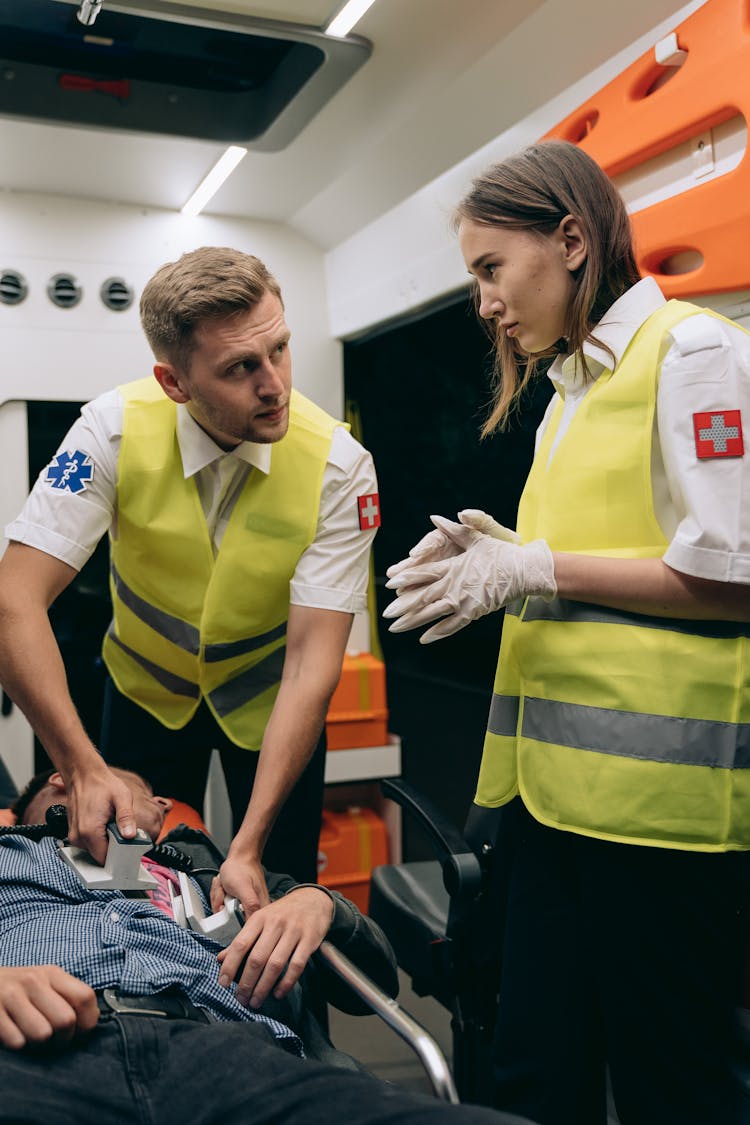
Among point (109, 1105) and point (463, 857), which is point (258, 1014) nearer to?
point (109, 1105)

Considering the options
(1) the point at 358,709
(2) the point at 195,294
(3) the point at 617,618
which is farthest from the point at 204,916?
(1) the point at 358,709

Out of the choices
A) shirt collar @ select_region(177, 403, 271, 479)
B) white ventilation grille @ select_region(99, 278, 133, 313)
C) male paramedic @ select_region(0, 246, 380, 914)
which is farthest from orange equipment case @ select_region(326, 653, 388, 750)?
shirt collar @ select_region(177, 403, 271, 479)

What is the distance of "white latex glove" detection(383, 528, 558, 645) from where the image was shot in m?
1.45

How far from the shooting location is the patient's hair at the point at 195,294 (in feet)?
5.84

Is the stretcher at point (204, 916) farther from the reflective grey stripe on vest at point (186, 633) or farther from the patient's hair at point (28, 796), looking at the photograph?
the reflective grey stripe on vest at point (186, 633)

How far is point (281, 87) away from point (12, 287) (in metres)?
1.17

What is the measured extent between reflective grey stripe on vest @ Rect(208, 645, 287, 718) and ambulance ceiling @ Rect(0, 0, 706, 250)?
135 centimetres

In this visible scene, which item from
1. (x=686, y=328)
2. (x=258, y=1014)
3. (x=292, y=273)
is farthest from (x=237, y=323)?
(x=292, y=273)

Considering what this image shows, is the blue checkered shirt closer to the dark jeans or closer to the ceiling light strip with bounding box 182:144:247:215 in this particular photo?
the dark jeans

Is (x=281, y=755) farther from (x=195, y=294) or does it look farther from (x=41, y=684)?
(x=195, y=294)

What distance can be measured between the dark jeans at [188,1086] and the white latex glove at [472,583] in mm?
596

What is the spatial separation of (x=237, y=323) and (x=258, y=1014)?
1.08 metres

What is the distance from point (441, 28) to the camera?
2.29 meters

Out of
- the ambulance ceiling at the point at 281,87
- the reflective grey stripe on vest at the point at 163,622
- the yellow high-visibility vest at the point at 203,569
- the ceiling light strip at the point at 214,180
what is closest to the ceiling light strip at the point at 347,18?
the ambulance ceiling at the point at 281,87
